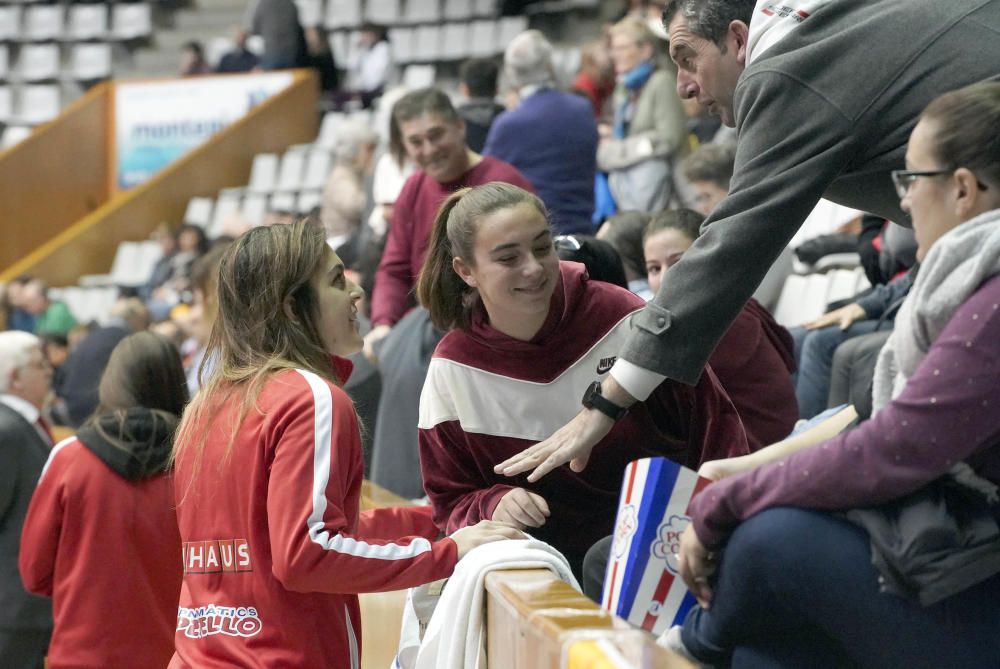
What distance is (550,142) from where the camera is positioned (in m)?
5.94

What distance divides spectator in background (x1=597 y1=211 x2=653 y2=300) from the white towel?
204 centimetres

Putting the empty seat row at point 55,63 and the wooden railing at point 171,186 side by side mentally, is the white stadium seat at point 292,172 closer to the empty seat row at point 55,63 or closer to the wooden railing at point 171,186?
the wooden railing at point 171,186

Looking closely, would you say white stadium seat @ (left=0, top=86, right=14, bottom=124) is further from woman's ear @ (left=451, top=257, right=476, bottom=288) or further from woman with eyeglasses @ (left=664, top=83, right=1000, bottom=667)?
woman with eyeglasses @ (left=664, top=83, right=1000, bottom=667)

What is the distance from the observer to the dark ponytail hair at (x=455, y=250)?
9.61 ft

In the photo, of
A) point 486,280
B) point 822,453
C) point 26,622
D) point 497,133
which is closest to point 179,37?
point 497,133

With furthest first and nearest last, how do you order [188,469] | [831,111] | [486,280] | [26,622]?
[26,622] < [486,280] < [188,469] < [831,111]

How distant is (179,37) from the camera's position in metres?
15.0

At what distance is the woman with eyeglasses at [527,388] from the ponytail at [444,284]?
0.15ft

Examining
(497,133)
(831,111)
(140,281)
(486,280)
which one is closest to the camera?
(831,111)

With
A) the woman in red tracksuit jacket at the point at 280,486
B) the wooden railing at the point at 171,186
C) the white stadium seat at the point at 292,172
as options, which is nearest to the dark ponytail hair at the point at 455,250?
the woman in red tracksuit jacket at the point at 280,486

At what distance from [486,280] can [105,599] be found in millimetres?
1555

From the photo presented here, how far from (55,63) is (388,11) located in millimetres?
3415

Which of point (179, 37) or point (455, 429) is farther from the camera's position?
point (179, 37)

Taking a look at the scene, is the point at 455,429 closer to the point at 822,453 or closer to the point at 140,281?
the point at 822,453
